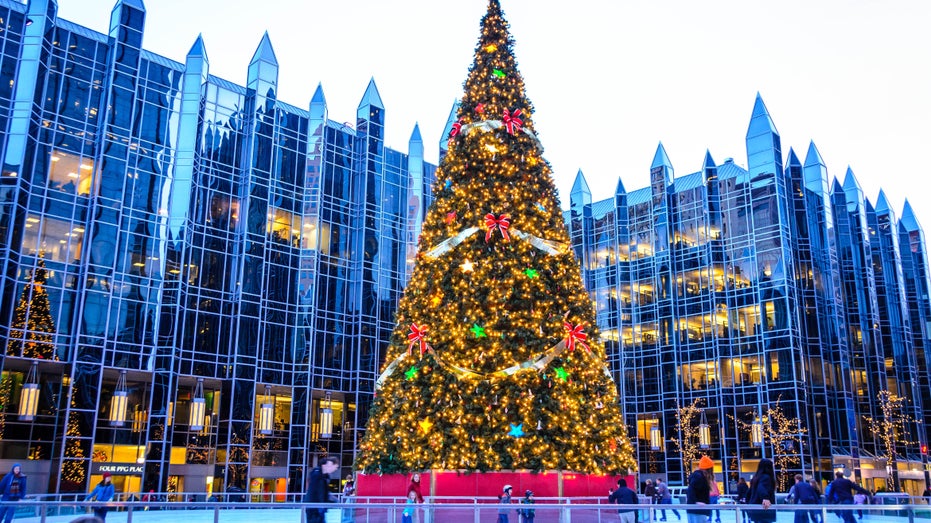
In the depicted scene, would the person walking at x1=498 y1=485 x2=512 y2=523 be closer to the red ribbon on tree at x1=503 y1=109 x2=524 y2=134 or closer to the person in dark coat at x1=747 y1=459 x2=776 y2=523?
the person in dark coat at x1=747 y1=459 x2=776 y2=523

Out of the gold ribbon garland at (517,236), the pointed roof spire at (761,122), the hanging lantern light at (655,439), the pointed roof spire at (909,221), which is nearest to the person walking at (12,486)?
the gold ribbon garland at (517,236)

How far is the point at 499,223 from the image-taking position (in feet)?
57.9

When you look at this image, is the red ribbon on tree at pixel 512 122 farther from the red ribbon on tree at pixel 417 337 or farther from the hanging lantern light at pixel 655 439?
the hanging lantern light at pixel 655 439

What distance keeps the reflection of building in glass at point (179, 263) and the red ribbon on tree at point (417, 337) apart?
23.9m

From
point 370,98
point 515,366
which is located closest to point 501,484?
point 515,366

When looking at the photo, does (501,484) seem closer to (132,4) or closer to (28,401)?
(28,401)

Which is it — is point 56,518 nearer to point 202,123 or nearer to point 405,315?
point 405,315

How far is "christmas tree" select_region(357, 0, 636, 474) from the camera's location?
662 inches

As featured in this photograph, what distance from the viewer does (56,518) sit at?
11.7m

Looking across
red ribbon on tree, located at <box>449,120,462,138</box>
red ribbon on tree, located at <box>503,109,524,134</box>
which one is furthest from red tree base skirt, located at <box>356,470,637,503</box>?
red ribbon on tree, located at <box>449,120,462,138</box>

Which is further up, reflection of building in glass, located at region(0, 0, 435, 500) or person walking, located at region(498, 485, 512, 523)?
reflection of building in glass, located at region(0, 0, 435, 500)

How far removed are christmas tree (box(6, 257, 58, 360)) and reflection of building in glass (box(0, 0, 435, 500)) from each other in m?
0.07

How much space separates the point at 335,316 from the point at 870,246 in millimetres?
41253

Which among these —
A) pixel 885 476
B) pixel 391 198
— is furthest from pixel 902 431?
pixel 391 198
